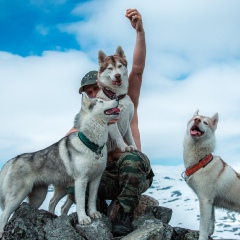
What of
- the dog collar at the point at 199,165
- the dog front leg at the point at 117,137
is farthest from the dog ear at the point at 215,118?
the dog front leg at the point at 117,137

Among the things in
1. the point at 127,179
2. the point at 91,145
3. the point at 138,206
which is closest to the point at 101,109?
the point at 91,145

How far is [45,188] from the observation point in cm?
849

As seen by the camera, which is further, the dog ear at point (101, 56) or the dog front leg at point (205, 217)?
the dog ear at point (101, 56)

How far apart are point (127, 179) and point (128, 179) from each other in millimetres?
22

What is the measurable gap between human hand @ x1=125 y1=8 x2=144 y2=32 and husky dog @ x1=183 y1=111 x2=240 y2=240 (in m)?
2.46

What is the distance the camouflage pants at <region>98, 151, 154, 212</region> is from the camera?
7.88 meters

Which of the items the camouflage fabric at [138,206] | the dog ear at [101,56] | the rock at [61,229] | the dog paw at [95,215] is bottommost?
the rock at [61,229]

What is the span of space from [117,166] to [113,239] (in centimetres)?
141

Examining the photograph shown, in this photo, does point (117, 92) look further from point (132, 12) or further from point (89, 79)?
point (132, 12)

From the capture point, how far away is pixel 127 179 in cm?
794

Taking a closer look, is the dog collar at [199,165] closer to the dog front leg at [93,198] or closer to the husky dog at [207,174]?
the husky dog at [207,174]

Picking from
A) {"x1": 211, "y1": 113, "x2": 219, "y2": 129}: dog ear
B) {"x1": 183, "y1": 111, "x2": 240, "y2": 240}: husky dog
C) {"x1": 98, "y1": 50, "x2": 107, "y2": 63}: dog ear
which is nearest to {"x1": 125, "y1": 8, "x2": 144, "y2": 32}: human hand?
{"x1": 98, "y1": 50, "x2": 107, "y2": 63}: dog ear

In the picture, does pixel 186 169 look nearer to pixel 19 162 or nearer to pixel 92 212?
pixel 92 212

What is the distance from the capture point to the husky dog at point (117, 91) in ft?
27.8
